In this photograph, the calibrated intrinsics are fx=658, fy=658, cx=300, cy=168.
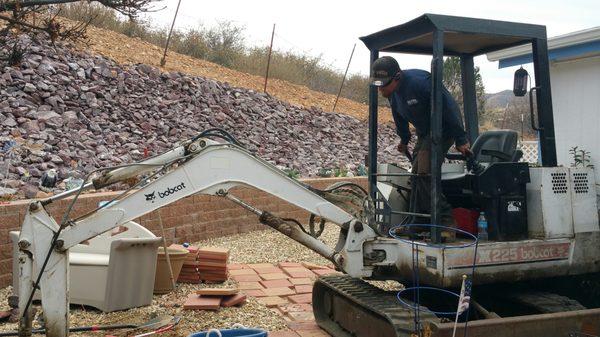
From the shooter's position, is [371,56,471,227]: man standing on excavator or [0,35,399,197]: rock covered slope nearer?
[371,56,471,227]: man standing on excavator

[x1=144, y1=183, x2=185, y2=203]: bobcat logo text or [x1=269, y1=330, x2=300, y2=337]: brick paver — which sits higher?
[x1=144, y1=183, x2=185, y2=203]: bobcat logo text

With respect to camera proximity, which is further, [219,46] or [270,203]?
[219,46]

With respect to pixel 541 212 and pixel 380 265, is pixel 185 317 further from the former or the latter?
pixel 541 212

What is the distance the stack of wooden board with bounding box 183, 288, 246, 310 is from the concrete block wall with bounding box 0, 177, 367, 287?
4.94ft

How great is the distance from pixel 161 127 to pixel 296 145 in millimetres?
3665

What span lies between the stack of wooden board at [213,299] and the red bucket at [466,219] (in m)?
2.31

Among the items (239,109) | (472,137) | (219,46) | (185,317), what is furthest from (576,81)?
(219,46)

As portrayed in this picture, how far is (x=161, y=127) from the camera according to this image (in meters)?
13.5

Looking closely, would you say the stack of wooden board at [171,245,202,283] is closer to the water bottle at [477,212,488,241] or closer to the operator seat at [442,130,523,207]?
the operator seat at [442,130,523,207]

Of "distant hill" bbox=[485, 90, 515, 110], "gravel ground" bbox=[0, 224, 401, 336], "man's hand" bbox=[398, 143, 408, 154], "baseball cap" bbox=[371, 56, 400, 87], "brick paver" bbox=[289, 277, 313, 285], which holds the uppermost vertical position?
"distant hill" bbox=[485, 90, 515, 110]

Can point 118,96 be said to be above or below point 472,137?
above

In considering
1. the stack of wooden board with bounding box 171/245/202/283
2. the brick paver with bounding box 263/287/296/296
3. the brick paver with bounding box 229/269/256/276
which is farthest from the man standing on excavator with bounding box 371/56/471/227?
the brick paver with bounding box 229/269/256/276

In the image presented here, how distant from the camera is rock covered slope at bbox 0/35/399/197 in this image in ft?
34.7

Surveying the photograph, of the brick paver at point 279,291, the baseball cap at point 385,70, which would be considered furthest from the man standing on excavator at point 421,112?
the brick paver at point 279,291
